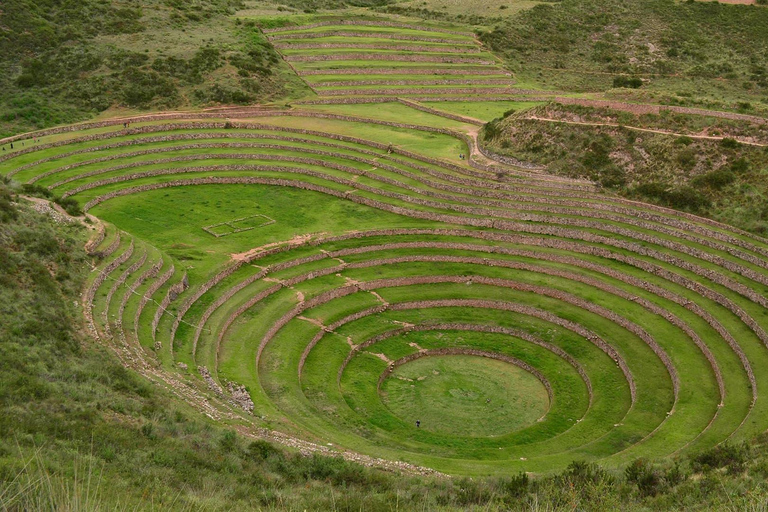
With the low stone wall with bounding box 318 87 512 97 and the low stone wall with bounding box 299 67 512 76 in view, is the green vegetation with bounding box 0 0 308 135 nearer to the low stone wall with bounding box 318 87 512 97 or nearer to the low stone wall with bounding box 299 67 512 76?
the low stone wall with bounding box 299 67 512 76

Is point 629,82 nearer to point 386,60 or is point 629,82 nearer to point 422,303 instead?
point 386,60

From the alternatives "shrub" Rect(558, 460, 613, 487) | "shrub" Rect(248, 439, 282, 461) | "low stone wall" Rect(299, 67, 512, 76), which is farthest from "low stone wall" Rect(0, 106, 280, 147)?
"shrub" Rect(558, 460, 613, 487)

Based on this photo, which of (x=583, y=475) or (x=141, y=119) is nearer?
(x=583, y=475)

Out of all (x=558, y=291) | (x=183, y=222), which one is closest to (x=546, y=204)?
(x=558, y=291)

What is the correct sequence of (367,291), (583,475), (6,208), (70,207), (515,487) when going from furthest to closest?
(70,207) < (367,291) < (6,208) < (583,475) < (515,487)

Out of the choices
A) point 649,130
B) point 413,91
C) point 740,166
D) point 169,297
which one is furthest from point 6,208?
point 413,91

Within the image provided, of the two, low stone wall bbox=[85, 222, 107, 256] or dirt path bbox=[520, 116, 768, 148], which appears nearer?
low stone wall bbox=[85, 222, 107, 256]
